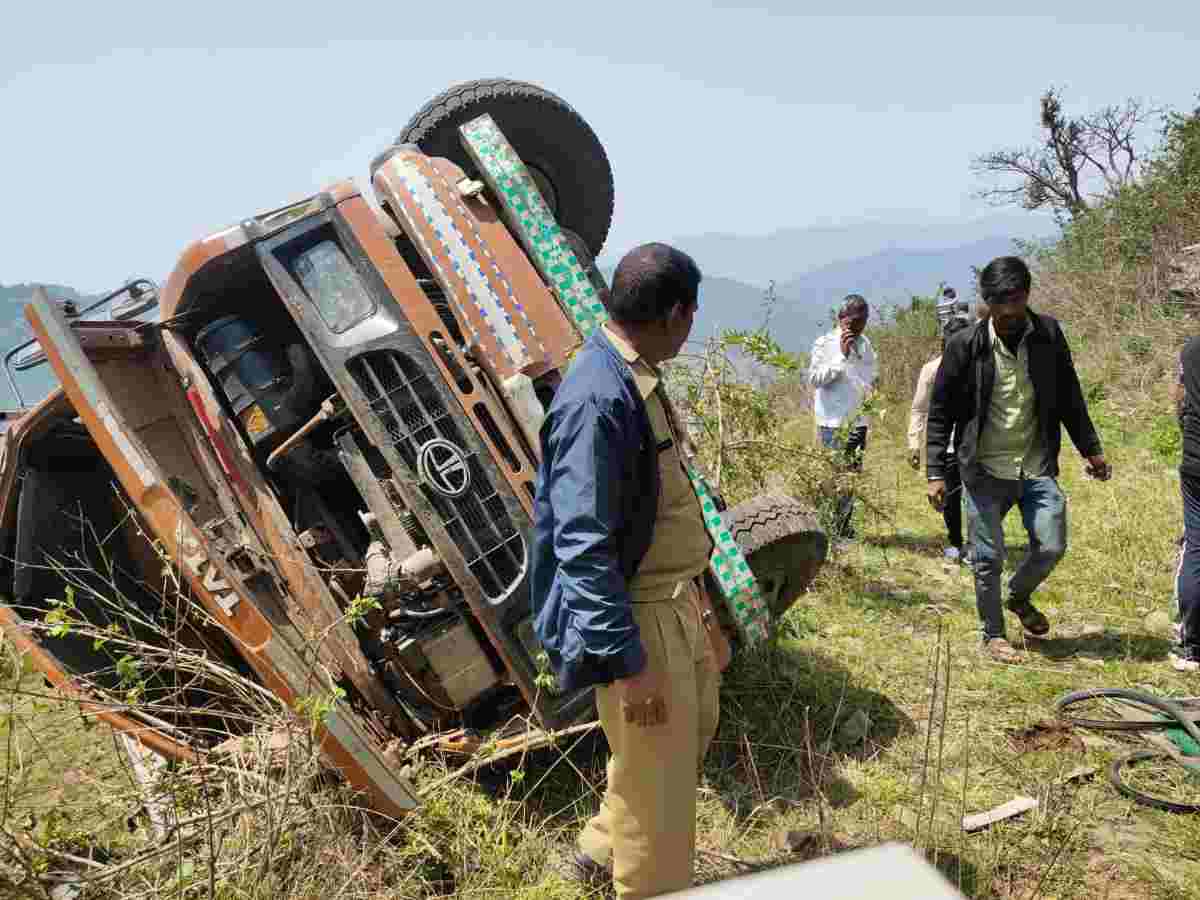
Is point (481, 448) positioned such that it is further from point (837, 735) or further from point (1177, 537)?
point (1177, 537)

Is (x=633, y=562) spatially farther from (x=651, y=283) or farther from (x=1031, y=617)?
(x=1031, y=617)

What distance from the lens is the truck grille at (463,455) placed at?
313 centimetres

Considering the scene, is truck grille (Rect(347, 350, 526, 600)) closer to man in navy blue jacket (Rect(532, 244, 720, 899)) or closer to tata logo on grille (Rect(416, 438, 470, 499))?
tata logo on grille (Rect(416, 438, 470, 499))

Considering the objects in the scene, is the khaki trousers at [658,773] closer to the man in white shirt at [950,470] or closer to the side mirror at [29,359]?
the side mirror at [29,359]

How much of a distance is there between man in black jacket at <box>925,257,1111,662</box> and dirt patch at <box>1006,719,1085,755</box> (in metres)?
0.57

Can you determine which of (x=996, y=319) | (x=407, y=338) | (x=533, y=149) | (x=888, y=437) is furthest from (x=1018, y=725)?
(x=888, y=437)

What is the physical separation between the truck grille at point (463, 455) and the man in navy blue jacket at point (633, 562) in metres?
0.94

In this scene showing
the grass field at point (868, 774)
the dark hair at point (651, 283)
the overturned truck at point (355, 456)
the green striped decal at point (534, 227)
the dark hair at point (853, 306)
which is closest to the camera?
the dark hair at point (651, 283)

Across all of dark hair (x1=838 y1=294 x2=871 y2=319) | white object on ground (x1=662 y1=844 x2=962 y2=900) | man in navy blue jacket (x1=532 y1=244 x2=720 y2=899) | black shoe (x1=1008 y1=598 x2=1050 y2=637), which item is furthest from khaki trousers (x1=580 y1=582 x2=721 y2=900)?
dark hair (x1=838 y1=294 x2=871 y2=319)

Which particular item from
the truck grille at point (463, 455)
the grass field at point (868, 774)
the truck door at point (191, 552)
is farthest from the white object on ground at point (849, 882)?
the truck grille at point (463, 455)

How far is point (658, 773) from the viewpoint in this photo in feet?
7.08

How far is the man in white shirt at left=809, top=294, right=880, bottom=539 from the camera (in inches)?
226

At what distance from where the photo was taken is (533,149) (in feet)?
14.7

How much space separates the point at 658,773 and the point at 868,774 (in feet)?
4.63
